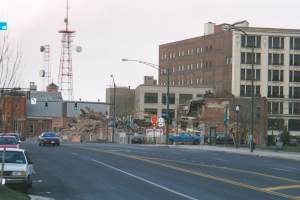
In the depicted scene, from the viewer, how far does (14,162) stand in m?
22.1

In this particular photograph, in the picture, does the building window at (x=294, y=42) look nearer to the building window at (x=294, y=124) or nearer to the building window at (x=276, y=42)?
the building window at (x=276, y=42)

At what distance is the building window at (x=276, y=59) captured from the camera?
13838 cm

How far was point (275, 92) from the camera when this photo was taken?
5472 inches

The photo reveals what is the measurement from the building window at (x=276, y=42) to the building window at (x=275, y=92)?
27.4 ft

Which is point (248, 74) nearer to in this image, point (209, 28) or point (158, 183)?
point (209, 28)

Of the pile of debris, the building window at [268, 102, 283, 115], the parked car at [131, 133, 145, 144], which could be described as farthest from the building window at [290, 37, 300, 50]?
the parked car at [131, 133, 145, 144]

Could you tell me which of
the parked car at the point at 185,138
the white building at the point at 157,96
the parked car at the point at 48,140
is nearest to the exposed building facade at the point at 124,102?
the white building at the point at 157,96

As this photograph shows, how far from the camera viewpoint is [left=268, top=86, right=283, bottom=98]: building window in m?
139

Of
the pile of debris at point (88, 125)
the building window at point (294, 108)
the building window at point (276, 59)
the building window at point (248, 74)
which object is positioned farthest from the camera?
the building window at point (276, 59)

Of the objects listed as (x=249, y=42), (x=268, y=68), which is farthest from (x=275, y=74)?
(x=249, y=42)

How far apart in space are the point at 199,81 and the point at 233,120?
180ft

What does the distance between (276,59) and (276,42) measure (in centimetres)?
353

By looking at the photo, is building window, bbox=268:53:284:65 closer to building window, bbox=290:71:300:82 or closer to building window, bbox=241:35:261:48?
building window, bbox=290:71:300:82

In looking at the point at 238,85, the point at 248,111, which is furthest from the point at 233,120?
the point at 238,85
